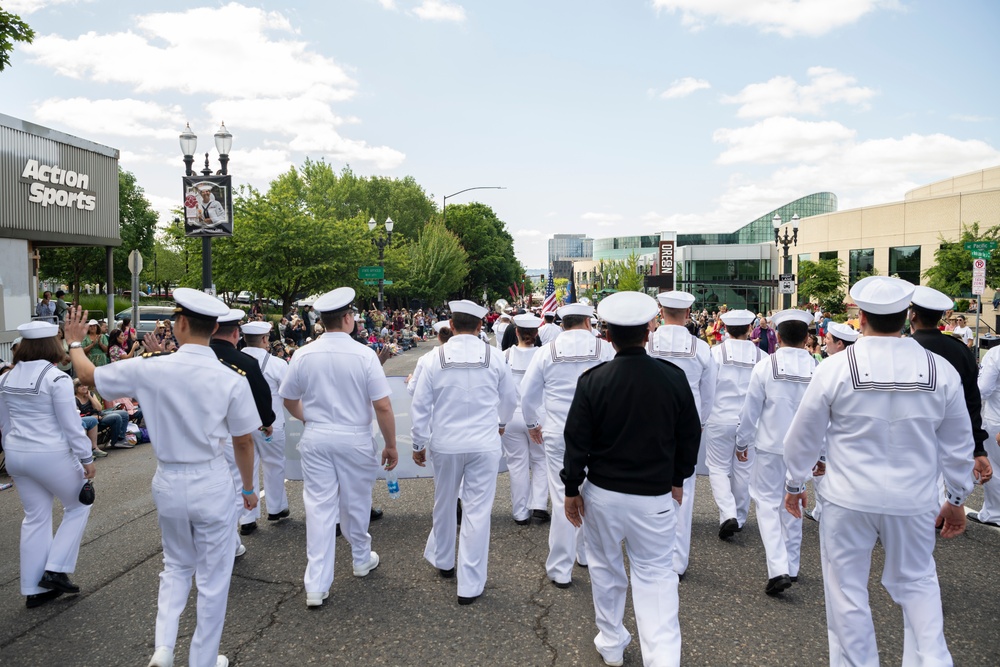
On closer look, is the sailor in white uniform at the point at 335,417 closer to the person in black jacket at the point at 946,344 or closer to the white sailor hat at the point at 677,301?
the white sailor hat at the point at 677,301

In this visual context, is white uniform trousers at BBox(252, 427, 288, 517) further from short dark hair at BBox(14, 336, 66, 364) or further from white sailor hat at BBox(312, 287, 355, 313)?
white sailor hat at BBox(312, 287, 355, 313)

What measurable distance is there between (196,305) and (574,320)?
10.1 feet

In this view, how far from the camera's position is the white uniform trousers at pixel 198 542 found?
140 inches

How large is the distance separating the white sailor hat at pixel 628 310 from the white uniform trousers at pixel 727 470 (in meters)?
2.75

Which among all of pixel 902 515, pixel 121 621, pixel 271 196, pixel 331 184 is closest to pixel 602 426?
pixel 902 515

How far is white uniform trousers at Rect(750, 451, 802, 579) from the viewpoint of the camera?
484cm

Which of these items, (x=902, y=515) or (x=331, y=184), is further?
(x=331, y=184)

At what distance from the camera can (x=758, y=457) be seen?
5309mm

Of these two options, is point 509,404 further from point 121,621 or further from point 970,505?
point 970,505

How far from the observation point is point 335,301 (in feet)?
16.1

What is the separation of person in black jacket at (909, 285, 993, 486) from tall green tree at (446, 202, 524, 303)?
69251 mm

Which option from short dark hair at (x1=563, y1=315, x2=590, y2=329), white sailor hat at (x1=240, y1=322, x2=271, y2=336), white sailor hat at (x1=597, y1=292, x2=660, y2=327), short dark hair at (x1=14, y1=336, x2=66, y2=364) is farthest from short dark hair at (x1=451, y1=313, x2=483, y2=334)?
short dark hair at (x1=14, y1=336, x2=66, y2=364)

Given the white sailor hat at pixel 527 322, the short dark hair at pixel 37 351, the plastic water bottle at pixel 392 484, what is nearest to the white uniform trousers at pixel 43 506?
the short dark hair at pixel 37 351

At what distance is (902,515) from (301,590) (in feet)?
12.5
